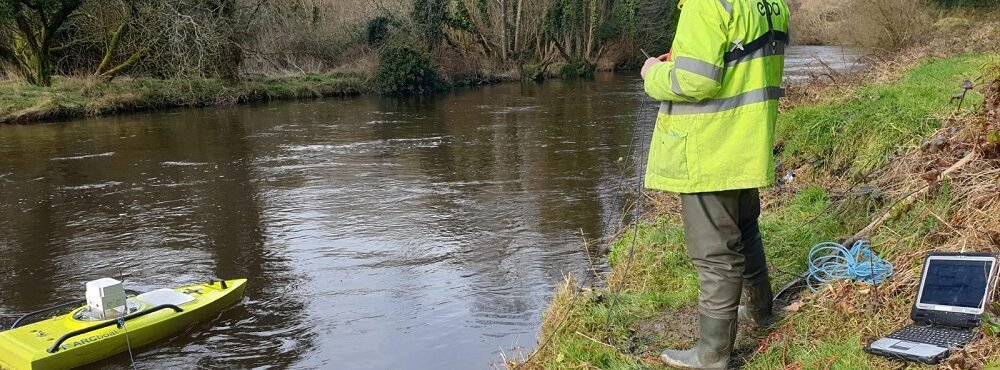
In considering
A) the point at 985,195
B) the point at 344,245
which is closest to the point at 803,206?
the point at 985,195

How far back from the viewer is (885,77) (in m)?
11.9

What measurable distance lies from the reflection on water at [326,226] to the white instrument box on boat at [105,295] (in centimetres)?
43

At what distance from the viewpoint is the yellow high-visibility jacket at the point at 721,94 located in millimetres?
3318

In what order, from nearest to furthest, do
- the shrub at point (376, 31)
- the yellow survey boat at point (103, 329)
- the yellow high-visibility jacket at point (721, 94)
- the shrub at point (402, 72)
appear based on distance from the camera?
the yellow high-visibility jacket at point (721, 94) < the yellow survey boat at point (103, 329) < the shrub at point (402, 72) < the shrub at point (376, 31)

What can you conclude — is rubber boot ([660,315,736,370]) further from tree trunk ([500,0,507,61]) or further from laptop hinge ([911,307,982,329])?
tree trunk ([500,0,507,61])

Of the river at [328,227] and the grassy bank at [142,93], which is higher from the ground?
the grassy bank at [142,93]

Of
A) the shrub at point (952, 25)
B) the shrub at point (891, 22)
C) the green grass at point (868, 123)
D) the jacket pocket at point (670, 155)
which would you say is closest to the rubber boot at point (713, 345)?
the jacket pocket at point (670, 155)

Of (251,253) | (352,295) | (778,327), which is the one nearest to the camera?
(778,327)

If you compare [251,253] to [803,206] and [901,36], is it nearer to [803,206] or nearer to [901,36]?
[803,206]

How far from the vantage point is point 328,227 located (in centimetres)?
978

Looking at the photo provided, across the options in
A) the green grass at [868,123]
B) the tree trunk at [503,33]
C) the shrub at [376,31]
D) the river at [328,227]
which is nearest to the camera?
the river at [328,227]

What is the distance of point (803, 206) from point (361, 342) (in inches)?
148

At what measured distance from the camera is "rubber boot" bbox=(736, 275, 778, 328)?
406cm

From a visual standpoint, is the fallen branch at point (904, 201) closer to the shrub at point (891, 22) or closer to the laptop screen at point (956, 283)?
the laptop screen at point (956, 283)
